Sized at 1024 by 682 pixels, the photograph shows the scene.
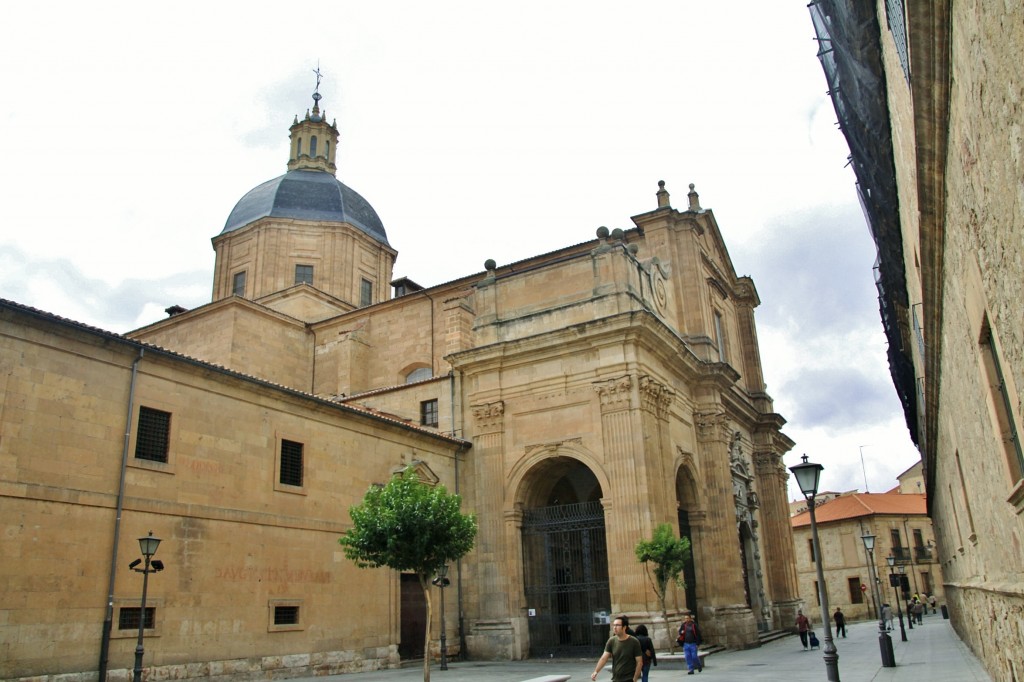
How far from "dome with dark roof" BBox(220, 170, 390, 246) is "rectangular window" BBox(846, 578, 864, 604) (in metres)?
39.1

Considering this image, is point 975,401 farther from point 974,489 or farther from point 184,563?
point 184,563

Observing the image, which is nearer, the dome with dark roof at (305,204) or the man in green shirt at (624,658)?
the man in green shirt at (624,658)

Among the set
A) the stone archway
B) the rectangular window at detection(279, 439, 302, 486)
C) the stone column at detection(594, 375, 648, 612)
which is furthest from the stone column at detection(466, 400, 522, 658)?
the rectangular window at detection(279, 439, 302, 486)

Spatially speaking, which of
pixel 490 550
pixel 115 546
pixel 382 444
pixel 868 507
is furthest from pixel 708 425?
pixel 868 507

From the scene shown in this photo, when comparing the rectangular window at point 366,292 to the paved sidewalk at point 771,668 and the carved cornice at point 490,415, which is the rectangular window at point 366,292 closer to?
the carved cornice at point 490,415

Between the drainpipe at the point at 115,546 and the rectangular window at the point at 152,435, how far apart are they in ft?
0.96

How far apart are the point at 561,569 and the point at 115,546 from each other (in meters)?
14.0

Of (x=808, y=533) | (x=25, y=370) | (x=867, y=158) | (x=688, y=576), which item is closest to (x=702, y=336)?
(x=688, y=576)

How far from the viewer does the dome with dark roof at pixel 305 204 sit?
3697 centimetres

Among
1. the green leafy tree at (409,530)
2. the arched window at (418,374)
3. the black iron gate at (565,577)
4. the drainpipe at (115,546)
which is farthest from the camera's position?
the arched window at (418,374)

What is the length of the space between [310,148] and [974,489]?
38.8 meters

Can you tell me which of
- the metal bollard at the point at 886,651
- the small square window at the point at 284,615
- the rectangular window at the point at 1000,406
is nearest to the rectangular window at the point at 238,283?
the small square window at the point at 284,615

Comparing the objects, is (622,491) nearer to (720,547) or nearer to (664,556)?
(664,556)

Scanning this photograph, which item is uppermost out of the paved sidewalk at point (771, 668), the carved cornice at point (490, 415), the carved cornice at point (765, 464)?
the carved cornice at point (490, 415)
